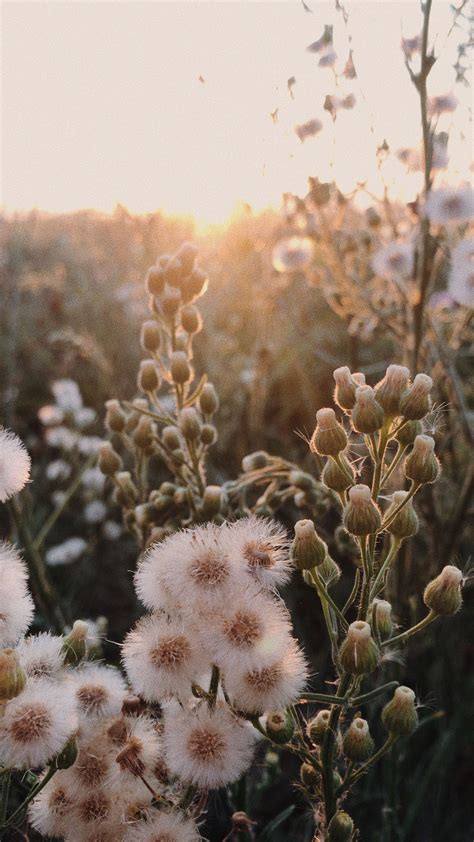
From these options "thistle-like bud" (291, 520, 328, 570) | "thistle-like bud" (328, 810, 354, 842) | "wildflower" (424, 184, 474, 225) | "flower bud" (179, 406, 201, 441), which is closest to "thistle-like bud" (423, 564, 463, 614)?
"thistle-like bud" (291, 520, 328, 570)

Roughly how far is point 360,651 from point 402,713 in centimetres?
16

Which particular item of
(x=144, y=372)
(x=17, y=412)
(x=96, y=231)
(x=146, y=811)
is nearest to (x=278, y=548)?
(x=146, y=811)

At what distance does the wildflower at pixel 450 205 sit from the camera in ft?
7.08

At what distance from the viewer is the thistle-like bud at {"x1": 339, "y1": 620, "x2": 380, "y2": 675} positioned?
0.90 metres

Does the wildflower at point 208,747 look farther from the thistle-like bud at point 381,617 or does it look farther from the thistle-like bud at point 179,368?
the thistle-like bud at point 179,368

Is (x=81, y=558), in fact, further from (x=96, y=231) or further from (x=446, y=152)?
(x=96, y=231)

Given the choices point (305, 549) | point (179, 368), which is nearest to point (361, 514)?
point (305, 549)

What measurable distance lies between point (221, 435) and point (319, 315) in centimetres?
215

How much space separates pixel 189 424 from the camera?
1.42 m

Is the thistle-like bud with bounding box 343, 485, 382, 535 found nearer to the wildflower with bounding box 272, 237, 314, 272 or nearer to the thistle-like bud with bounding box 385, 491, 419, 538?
the thistle-like bud with bounding box 385, 491, 419, 538

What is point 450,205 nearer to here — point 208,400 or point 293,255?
point 208,400

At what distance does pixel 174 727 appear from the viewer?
100cm

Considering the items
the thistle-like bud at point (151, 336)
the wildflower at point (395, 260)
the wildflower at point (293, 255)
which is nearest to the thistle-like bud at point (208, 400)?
the thistle-like bud at point (151, 336)

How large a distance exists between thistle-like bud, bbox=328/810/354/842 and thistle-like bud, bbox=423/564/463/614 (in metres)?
0.28
